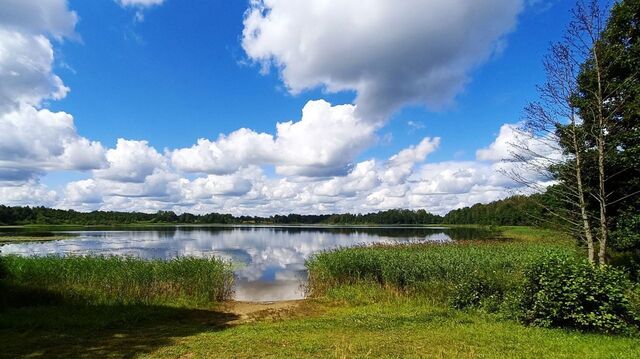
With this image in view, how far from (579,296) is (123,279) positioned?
17.4m

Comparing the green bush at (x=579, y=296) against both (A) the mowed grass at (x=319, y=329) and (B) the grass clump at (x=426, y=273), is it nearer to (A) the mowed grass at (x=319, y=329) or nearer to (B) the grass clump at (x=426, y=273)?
(A) the mowed grass at (x=319, y=329)

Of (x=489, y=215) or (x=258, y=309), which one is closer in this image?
(x=258, y=309)

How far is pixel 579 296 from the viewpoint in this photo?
1056 centimetres

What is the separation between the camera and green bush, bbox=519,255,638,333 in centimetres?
1026

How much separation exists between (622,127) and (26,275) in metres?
26.5

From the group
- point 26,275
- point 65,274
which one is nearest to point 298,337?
point 65,274

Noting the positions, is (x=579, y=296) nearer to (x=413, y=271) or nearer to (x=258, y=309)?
(x=413, y=271)

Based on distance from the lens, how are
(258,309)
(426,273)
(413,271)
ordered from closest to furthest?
(258,309) → (426,273) → (413,271)

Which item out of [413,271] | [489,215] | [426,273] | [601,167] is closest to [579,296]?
[601,167]

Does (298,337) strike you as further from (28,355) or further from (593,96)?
(593,96)

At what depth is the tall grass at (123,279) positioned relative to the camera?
687 inches

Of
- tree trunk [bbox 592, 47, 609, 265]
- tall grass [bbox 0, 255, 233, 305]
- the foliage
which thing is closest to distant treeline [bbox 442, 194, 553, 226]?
the foliage

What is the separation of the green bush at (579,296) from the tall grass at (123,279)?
13.6 metres

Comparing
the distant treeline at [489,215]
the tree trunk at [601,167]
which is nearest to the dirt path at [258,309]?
→ the tree trunk at [601,167]
